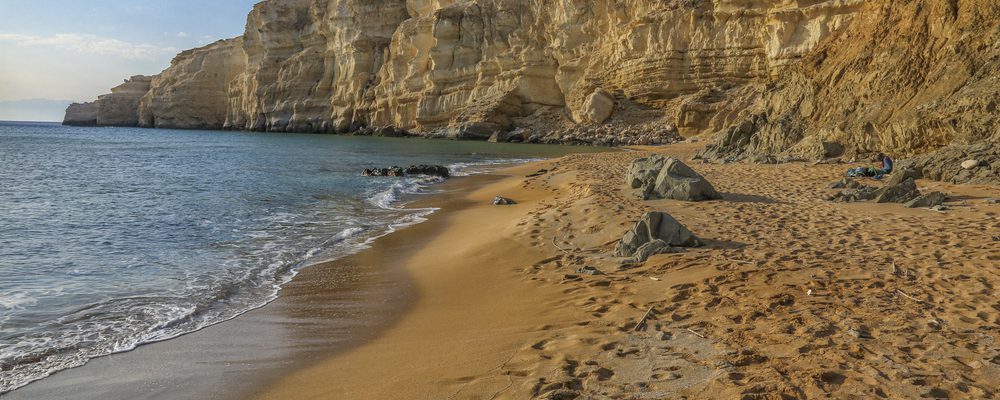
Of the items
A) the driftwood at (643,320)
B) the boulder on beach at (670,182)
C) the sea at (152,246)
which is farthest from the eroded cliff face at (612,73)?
the sea at (152,246)

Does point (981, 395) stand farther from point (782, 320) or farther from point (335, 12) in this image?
point (335, 12)

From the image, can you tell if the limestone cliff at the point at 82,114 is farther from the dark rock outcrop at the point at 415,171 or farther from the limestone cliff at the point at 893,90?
the limestone cliff at the point at 893,90

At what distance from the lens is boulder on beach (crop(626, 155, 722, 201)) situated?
33.4 feet

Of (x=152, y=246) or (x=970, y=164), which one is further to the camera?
(x=970, y=164)

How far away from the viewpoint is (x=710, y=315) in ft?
Answer: 15.6

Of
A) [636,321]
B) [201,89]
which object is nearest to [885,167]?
[636,321]

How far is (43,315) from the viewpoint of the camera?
581 centimetres

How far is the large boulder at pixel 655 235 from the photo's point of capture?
6.91 m

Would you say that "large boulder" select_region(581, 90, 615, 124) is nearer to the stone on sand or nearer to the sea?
the sea

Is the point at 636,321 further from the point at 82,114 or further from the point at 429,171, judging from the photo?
the point at 82,114

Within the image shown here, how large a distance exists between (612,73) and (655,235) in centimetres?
4012

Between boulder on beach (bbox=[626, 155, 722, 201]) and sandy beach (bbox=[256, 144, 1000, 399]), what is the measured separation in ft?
4.06

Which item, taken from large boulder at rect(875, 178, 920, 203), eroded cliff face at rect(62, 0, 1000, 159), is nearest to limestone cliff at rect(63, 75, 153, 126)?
eroded cliff face at rect(62, 0, 1000, 159)

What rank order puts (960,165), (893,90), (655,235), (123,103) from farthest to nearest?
(123,103) < (893,90) < (960,165) < (655,235)
